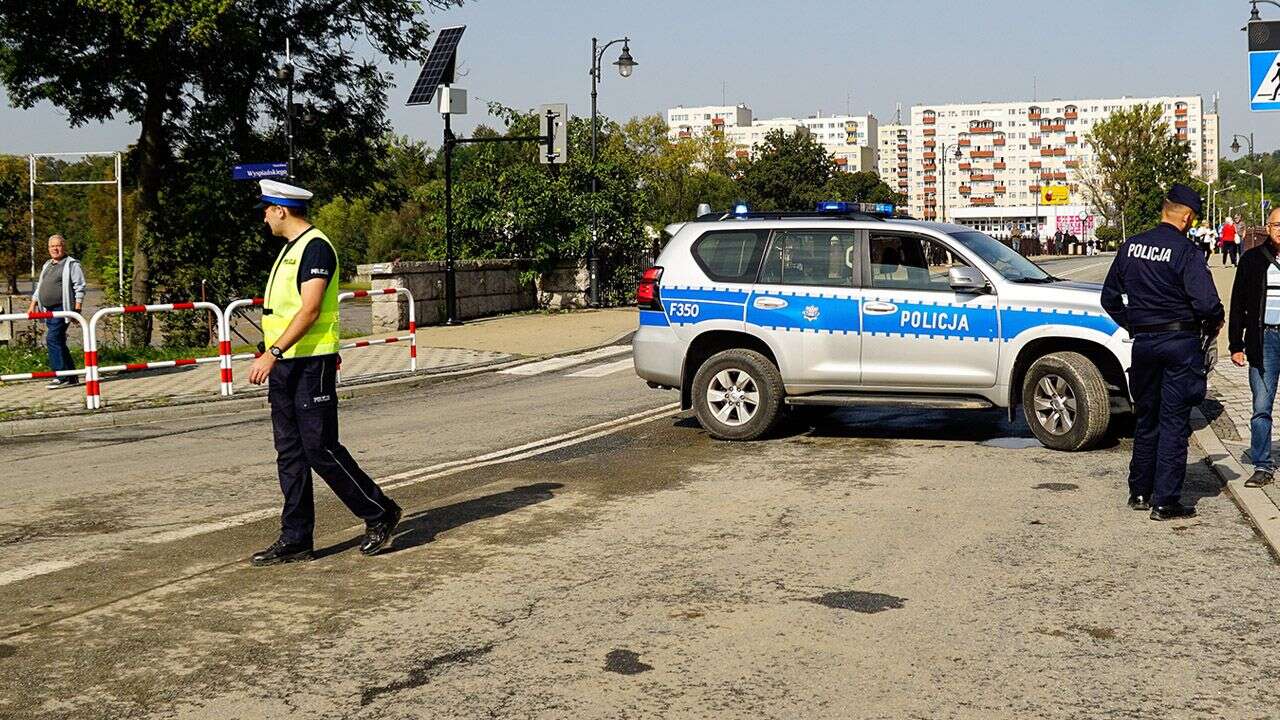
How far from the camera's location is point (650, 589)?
6.31 m

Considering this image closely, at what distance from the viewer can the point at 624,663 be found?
204 inches

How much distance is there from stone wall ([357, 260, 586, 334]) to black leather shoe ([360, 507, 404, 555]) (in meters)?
16.4

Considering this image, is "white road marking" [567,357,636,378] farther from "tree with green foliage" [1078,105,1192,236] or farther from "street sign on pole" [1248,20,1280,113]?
"tree with green foliage" [1078,105,1192,236]

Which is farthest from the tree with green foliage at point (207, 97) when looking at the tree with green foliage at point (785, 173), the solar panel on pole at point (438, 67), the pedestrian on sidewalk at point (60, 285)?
the tree with green foliage at point (785, 173)

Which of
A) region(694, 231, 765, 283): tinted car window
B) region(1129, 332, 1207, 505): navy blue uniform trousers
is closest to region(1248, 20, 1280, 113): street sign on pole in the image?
region(694, 231, 765, 283): tinted car window

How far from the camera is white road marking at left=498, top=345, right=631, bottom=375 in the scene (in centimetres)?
1895

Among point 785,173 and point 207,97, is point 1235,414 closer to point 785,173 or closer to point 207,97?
point 207,97

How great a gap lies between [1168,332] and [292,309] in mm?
4677

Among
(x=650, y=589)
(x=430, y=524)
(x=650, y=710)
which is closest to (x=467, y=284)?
(x=430, y=524)

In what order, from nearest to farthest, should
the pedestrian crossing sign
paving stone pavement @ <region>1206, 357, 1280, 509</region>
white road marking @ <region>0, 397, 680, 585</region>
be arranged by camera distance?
white road marking @ <region>0, 397, 680, 585</region>, paving stone pavement @ <region>1206, 357, 1280, 509</region>, the pedestrian crossing sign

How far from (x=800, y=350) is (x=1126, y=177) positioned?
88391mm

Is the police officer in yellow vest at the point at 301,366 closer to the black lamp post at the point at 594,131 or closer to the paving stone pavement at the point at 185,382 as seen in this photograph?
the paving stone pavement at the point at 185,382

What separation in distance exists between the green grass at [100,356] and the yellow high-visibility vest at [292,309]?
478 inches

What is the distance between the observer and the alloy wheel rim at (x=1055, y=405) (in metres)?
10.4
